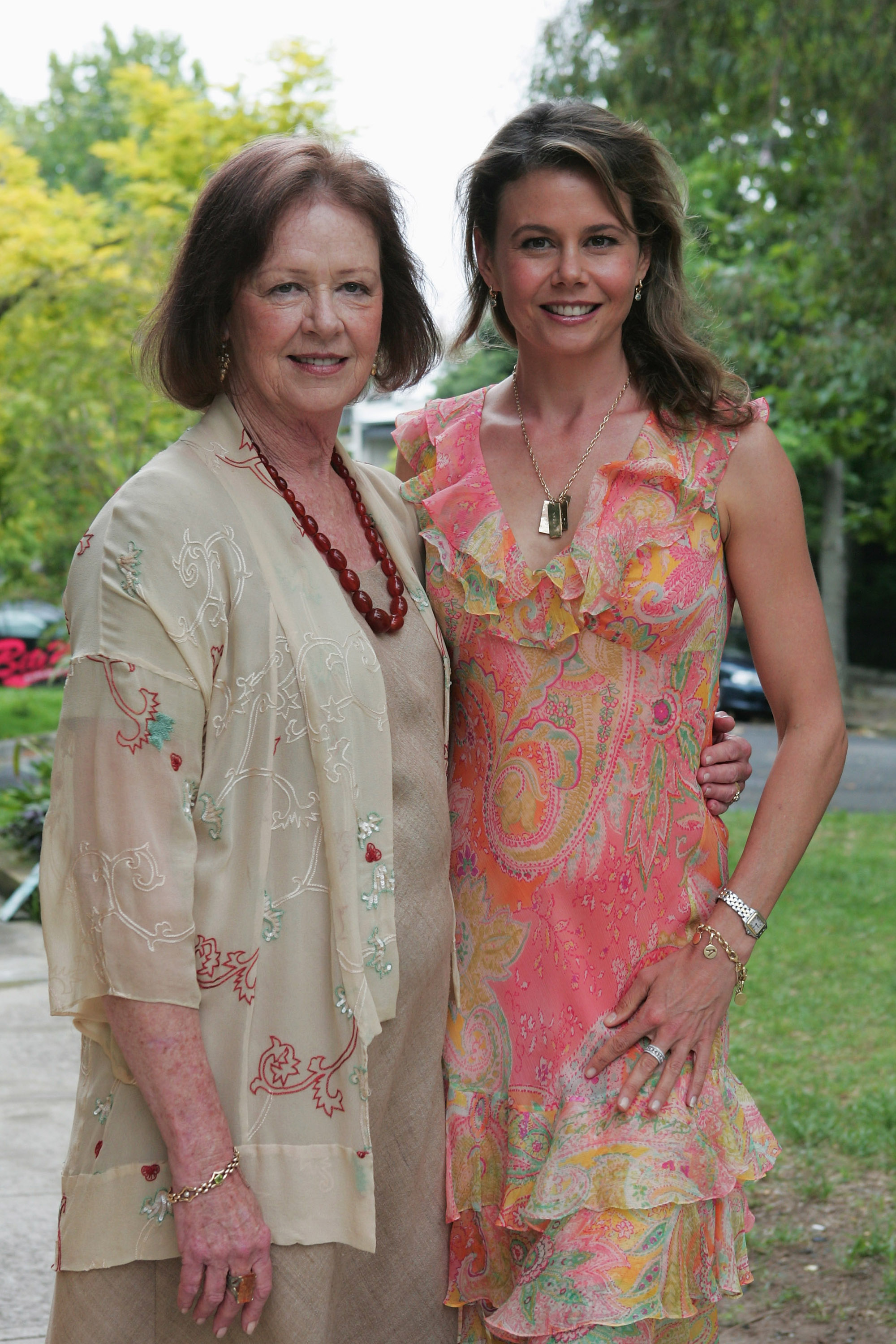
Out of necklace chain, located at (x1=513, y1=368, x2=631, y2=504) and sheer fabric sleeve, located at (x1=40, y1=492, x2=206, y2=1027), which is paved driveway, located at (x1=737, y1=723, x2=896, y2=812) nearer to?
necklace chain, located at (x1=513, y1=368, x2=631, y2=504)

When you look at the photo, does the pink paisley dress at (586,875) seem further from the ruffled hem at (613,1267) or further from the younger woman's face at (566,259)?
the younger woman's face at (566,259)

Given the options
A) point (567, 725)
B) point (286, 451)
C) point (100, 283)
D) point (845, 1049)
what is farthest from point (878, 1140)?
point (100, 283)

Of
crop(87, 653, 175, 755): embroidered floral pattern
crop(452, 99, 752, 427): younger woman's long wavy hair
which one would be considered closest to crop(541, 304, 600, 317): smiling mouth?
crop(452, 99, 752, 427): younger woman's long wavy hair

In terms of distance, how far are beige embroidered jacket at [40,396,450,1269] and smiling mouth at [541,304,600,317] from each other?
2.18ft

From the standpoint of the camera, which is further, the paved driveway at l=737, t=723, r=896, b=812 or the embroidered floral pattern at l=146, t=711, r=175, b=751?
the paved driveway at l=737, t=723, r=896, b=812

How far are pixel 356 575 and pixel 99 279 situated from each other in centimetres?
889

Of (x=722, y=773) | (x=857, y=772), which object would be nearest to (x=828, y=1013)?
(x=722, y=773)

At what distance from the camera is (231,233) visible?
1.98 m

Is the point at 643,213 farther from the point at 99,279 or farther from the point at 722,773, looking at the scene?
the point at 99,279

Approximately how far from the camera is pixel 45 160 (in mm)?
38875

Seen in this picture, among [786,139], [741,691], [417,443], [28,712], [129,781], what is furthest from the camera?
[741,691]

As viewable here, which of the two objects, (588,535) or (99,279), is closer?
(588,535)

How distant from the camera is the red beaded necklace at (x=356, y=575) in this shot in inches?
81.4

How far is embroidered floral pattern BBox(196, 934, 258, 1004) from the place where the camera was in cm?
187
